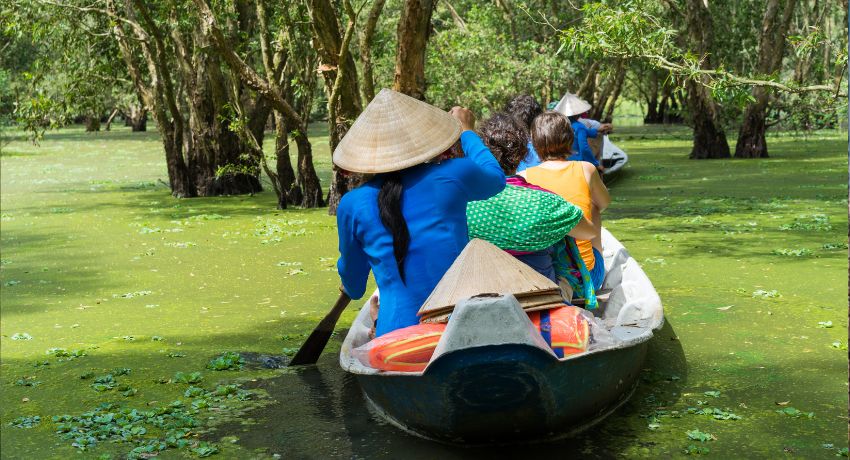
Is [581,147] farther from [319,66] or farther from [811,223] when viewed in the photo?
[319,66]

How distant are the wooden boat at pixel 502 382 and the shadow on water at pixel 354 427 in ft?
0.19

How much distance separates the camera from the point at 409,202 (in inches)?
→ 187

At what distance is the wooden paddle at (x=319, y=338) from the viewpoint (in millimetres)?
6262

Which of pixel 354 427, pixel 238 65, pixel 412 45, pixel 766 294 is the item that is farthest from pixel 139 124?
pixel 354 427

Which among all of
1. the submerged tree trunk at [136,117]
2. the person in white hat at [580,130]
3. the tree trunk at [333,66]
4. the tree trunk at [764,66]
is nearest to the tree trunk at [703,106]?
the tree trunk at [764,66]

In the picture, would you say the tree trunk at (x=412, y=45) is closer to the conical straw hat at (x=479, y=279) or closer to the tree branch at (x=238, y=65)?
the tree branch at (x=238, y=65)

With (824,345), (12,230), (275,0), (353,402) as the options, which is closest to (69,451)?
(353,402)

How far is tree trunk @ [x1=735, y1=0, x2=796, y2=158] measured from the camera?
1933 centimetres

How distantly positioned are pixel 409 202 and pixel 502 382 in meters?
1.01

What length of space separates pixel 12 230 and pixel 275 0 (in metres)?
4.72

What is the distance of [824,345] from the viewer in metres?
6.30

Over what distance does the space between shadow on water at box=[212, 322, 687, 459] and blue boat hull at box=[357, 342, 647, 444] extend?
7cm

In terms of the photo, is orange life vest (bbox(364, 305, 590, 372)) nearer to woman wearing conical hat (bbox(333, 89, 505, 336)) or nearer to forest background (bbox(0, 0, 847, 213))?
woman wearing conical hat (bbox(333, 89, 505, 336))

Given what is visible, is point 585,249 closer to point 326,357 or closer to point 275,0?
point 326,357
